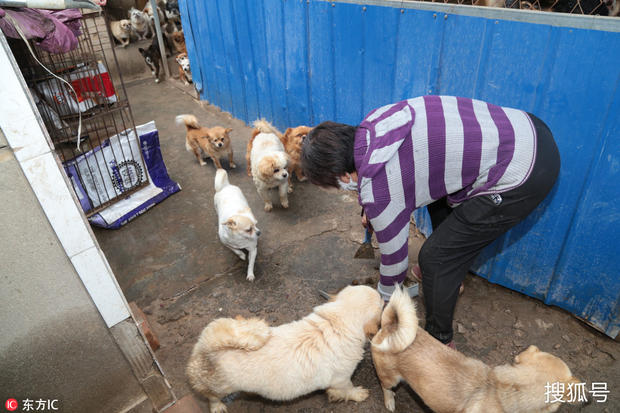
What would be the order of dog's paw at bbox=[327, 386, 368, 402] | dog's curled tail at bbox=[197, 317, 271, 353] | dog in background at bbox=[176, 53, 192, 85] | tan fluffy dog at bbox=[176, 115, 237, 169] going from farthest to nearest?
1. dog in background at bbox=[176, 53, 192, 85]
2. tan fluffy dog at bbox=[176, 115, 237, 169]
3. dog's paw at bbox=[327, 386, 368, 402]
4. dog's curled tail at bbox=[197, 317, 271, 353]

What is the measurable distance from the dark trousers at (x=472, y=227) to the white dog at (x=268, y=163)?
2323mm

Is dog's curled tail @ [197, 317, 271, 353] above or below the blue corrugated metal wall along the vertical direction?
below

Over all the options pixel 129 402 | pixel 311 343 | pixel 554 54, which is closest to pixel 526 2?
pixel 554 54

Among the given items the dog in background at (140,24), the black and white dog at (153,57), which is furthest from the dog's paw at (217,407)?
the dog in background at (140,24)

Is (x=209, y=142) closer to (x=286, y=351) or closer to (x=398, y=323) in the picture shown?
(x=286, y=351)

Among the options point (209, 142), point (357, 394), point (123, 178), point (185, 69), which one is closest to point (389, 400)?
point (357, 394)

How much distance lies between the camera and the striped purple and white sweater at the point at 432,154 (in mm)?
1869

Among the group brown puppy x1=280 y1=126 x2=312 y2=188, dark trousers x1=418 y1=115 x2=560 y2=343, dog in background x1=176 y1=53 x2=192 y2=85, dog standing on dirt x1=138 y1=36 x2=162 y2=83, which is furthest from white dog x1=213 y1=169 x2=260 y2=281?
dog standing on dirt x1=138 y1=36 x2=162 y2=83

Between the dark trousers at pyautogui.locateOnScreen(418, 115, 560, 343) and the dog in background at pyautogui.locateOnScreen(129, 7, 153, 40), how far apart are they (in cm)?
Answer: 1152

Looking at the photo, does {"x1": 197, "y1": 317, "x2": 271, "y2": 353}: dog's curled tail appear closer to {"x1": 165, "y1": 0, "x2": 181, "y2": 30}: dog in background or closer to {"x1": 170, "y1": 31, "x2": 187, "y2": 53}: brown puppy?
{"x1": 170, "y1": 31, "x2": 187, "y2": 53}: brown puppy

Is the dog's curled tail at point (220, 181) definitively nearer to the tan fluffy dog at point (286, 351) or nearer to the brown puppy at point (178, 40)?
the tan fluffy dog at point (286, 351)

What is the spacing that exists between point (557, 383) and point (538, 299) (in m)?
1.57

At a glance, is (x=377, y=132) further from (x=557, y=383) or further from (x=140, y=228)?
(x=140, y=228)

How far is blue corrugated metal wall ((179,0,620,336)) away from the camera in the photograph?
2244mm
